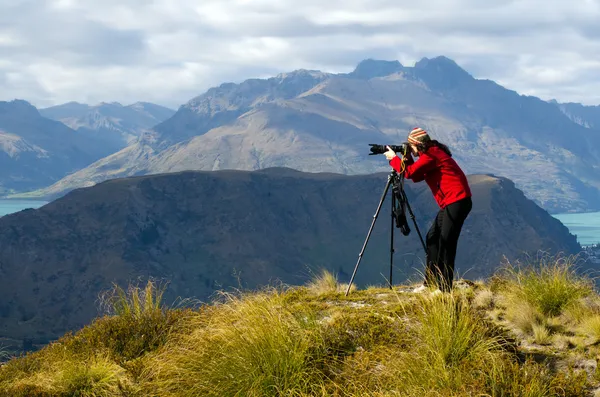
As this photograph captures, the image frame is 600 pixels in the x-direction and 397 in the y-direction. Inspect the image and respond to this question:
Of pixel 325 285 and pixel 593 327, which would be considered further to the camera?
pixel 325 285

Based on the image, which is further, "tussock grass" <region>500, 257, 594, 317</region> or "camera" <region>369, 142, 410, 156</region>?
"camera" <region>369, 142, 410, 156</region>

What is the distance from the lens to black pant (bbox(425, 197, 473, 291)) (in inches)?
322

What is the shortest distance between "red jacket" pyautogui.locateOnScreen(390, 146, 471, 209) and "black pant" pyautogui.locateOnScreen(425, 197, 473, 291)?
137 mm

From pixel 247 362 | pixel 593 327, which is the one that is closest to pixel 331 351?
pixel 247 362

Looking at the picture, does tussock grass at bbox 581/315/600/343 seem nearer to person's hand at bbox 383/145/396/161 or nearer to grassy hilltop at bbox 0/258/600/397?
grassy hilltop at bbox 0/258/600/397

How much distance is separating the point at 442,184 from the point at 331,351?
11.0 feet

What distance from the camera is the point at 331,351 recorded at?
20.2 ft

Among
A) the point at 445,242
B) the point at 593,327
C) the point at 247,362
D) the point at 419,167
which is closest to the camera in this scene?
the point at 247,362

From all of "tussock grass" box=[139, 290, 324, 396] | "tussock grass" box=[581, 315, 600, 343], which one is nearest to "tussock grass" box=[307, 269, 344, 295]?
"tussock grass" box=[139, 290, 324, 396]

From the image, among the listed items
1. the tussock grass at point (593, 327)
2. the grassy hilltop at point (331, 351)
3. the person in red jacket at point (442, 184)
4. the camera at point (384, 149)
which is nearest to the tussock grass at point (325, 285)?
the grassy hilltop at point (331, 351)

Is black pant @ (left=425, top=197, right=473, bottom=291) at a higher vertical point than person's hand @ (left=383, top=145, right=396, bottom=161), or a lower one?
lower

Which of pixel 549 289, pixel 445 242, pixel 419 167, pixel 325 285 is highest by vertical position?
pixel 419 167

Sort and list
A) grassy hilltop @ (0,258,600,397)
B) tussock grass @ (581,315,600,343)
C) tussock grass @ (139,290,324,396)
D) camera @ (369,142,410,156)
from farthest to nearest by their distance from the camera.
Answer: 1. camera @ (369,142,410,156)
2. tussock grass @ (581,315,600,343)
3. tussock grass @ (139,290,324,396)
4. grassy hilltop @ (0,258,600,397)

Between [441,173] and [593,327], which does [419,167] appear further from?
[593,327]
